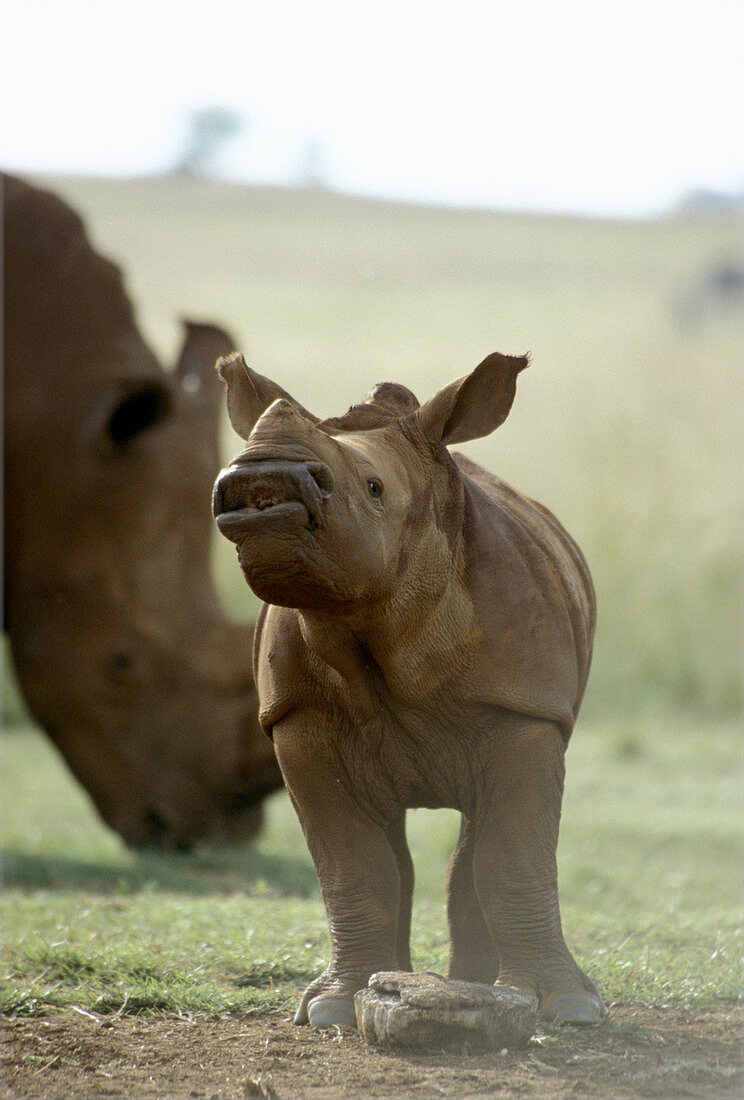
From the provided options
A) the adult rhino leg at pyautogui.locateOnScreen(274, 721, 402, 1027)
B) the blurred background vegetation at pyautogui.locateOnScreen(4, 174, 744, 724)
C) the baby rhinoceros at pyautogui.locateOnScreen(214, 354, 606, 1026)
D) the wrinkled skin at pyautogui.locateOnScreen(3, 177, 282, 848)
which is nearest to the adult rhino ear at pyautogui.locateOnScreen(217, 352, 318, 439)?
the baby rhinoceros at pyautogui.locateOnScreen(214, 354, 606, 1026)

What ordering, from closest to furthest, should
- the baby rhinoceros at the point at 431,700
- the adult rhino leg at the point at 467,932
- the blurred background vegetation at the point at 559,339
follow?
the baby rhinoceros at the point at 431,700
the adult rhino leg at the point at 467,932
the blurred background vegetation at the point at 559,339

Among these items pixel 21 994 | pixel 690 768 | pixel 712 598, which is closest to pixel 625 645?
pixel 712 598

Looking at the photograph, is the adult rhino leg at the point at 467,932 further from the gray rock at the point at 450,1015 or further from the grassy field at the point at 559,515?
the gray rock at the point at 450,1015

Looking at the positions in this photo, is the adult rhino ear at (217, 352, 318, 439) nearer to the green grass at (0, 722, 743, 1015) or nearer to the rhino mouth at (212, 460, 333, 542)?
the rhino mouth at (212, 460, 333, 542)

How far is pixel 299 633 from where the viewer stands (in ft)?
13.4

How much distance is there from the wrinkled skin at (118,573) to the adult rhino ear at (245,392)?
12.9 ft

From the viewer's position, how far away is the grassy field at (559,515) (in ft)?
17.4

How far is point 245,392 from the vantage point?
4078 mm

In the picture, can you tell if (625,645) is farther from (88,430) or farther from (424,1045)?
(424,1045)

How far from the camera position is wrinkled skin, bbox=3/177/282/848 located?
7996 mm

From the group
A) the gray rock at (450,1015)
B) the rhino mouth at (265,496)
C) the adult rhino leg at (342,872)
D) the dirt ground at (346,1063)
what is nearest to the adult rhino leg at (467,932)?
the adult rhino leg at (342,872)

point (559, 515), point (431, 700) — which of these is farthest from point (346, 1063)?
point (559, 515)

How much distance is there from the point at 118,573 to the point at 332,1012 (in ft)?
14.7

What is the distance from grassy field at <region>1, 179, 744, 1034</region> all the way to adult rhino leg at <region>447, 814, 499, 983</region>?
424 millimetres
